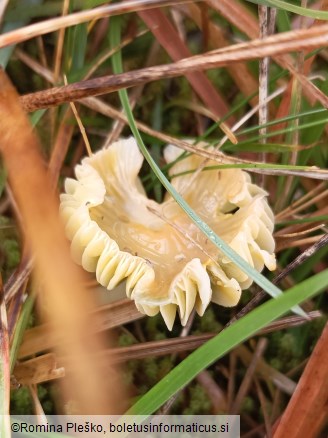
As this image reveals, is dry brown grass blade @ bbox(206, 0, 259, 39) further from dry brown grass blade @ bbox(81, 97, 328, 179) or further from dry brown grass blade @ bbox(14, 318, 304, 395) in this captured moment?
dry brown grass blade @ bbox(14, 318, 304, 395)

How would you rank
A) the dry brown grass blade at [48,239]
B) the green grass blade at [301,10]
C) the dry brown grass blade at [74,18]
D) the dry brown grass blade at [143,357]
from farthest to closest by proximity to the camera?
the dry brown grass blade at [143,357] < the green grass blade at [301,10] < the dry brown grass blade at [74,18] < the dry brown grass blade at [48,239]

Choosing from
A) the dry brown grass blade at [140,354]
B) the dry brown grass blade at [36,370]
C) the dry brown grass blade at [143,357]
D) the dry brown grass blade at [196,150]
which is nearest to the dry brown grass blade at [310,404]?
the dry brown grass blade at [140,354]

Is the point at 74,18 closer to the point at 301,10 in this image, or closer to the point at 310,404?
the point at 301,10

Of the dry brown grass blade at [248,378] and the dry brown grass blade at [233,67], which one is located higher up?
the dry brown grass blade at [233,67]

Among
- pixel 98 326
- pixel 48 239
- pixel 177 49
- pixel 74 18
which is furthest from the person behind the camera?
pixel 177 49

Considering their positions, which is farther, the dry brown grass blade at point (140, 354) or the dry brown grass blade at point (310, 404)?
the dry brown grass blade at point (140, 354)

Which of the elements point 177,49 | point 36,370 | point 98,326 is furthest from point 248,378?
point 177,49

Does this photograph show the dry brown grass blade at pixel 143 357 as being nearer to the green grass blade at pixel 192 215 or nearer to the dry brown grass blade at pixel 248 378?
the dry brown grass blade at pixel 248 378
